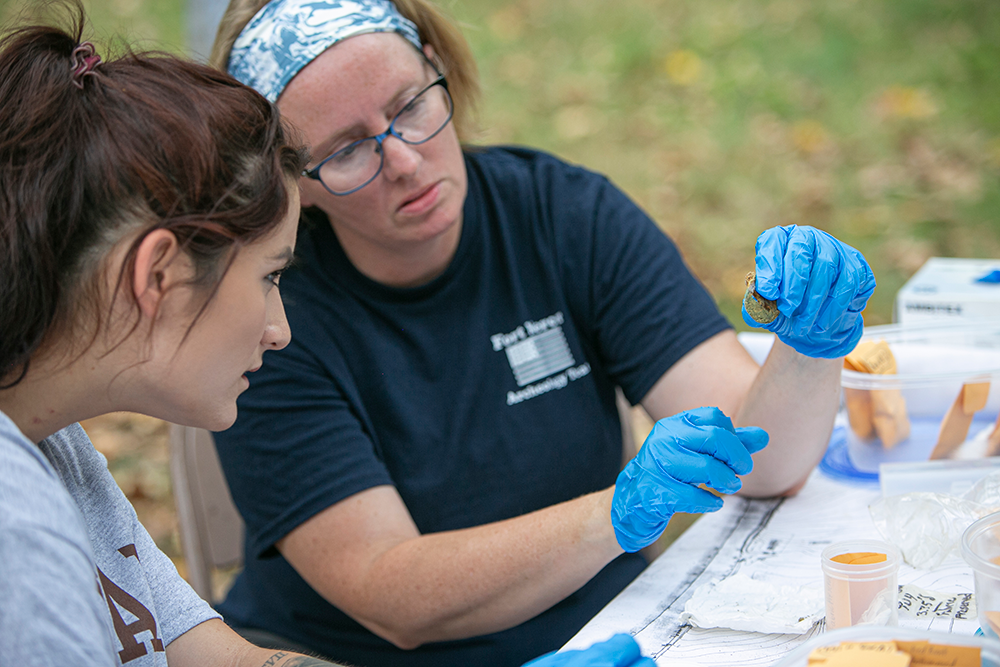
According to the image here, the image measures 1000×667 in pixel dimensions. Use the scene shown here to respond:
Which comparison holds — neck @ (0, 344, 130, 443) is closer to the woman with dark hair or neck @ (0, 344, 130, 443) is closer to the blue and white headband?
the woman with dark hair

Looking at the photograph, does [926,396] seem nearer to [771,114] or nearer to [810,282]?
[810,282]

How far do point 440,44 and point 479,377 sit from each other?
59 cm

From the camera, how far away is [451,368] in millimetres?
1433

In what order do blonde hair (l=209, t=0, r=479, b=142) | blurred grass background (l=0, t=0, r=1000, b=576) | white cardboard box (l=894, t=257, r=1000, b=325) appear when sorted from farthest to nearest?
1. blurred grass background (l=0, t=0, r=1000, b=576)
2. white cardboard box (l=894, t=257, r=1000, b=325)
3. blonde hair (l=209, t=0, r=479, b=142)

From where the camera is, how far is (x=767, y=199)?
12.1ft

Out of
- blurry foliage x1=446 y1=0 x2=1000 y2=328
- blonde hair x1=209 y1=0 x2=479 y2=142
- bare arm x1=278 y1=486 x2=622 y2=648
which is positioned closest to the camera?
bare arm x1=278 y1=486 x2=622 y2=648

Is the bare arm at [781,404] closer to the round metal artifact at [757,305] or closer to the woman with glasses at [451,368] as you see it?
the woman with glasses at [451,368]

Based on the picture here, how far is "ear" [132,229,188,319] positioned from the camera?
792mm

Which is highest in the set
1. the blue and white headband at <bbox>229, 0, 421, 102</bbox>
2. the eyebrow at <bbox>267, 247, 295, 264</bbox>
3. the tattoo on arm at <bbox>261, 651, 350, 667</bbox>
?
the blue and white headband at <bbox>229, 0, 421, 102</bbox>

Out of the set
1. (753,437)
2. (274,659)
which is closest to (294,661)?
(274,659)

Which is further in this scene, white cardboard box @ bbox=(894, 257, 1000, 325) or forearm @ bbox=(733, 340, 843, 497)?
white cardboard box @ bbox=(894, 257, 1000, 325)

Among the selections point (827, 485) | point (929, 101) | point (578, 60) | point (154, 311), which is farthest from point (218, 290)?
point (578, 60)

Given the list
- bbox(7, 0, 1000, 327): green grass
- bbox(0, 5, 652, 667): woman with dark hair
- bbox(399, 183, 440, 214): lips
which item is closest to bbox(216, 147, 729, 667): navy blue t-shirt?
bbox(399, 183, 440, 214): lips

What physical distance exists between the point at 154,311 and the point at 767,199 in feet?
10.8
